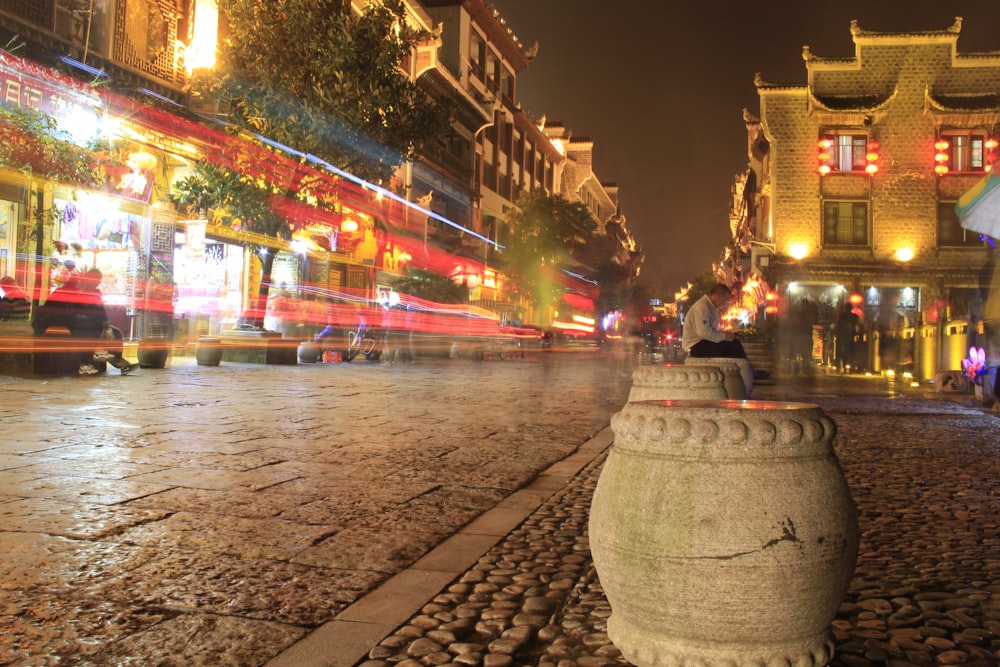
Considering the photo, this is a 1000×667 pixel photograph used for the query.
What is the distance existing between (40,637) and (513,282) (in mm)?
42123

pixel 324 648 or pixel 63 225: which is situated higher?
pixel 63 225

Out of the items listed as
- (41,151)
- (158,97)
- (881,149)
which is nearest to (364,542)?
(41,151)

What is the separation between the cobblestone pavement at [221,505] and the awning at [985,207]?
4.14 metres

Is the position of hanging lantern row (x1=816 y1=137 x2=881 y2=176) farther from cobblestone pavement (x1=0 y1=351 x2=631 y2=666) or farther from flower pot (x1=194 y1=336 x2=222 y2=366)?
cobblestone pavement (x1=0 y1=351 x2=631 y2=666)

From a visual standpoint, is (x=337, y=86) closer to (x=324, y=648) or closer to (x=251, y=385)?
(x=251, y=385)

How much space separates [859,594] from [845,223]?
3099cm

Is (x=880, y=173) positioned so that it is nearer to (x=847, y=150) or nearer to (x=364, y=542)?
(x=847, y=150)

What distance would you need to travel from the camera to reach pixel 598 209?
84.1 metres

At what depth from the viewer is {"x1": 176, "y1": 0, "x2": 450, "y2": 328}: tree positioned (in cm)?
1788

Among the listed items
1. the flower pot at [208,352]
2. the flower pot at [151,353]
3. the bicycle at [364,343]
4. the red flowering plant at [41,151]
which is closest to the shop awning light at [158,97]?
the red flowering plant at [41,151]

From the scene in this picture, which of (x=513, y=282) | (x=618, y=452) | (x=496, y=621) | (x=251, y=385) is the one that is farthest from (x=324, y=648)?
(x=513, y=282)

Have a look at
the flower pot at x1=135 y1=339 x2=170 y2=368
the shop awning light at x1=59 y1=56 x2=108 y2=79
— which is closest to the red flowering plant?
A: the shop awning light at x1=59 y1=56 x2=108 y2=79

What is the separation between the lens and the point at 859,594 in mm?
3312

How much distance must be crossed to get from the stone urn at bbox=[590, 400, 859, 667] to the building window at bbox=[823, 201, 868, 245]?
3178 centimetres
